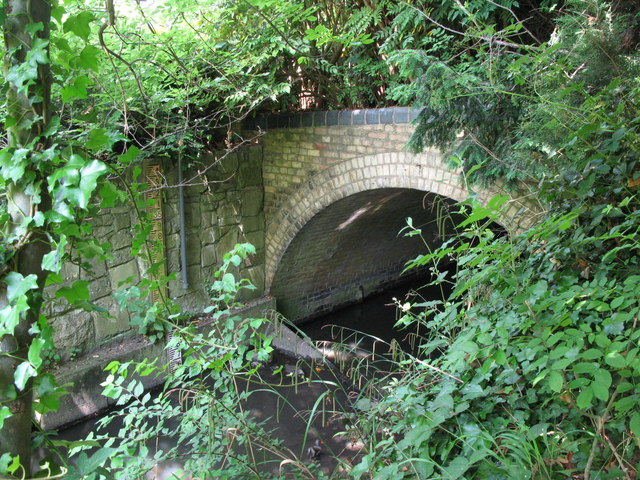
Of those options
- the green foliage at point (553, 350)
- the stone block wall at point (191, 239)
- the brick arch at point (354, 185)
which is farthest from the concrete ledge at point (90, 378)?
the green foliage at point (553, 350)

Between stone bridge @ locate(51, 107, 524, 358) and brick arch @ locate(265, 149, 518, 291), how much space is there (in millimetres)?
11

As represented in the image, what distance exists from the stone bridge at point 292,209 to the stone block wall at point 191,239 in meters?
0.01

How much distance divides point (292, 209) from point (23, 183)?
5.31 m

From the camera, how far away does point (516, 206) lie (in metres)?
4.04

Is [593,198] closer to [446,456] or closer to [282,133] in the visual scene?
[446,456]

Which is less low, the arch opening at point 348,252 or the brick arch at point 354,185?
the brick arch at point 354,185

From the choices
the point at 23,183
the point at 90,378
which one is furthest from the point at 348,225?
the point at 23,183

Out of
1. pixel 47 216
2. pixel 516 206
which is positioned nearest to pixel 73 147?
pixel 47 216

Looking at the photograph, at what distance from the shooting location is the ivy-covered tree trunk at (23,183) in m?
0.93

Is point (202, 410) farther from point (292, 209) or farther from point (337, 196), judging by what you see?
point (292, 209)

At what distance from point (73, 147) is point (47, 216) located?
164mm

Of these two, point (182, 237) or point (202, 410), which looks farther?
point (182, 237)

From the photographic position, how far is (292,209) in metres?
6.27

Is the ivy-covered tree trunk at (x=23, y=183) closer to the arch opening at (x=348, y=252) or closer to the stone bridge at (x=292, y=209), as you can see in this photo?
the stone bridge at (x=292, y=209)
